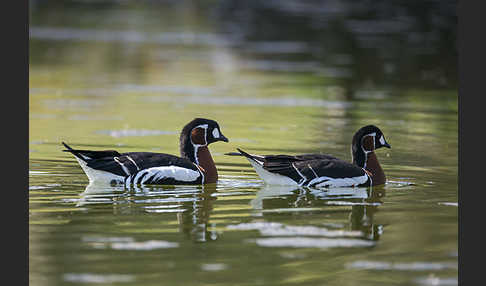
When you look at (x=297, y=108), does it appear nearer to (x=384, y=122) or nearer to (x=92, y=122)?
(x=384, y=122)

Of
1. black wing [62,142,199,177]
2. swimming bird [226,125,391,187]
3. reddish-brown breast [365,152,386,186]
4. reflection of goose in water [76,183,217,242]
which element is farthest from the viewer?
reddish-brown breast [365,152,386,186]

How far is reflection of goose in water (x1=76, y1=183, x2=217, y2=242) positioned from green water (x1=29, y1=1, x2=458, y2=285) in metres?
0.03

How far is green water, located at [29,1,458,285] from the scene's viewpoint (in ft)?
31.7

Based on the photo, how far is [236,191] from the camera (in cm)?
1369

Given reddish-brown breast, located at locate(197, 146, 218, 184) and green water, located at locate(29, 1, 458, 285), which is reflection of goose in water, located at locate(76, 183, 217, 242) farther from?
reddish-brown breast, located at locate(197, 146, 218, 184)

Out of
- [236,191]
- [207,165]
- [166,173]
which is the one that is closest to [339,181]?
[236,191]

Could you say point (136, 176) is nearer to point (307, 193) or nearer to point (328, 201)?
point (307, 193)

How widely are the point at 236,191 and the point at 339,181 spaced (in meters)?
1.40

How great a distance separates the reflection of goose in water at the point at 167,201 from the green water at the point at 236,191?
0.03 m

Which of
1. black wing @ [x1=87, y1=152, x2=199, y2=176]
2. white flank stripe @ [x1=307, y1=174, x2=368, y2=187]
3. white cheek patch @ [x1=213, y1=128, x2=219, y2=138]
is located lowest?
Answer: white flank stripe @ [x1=307, y1=174, x2=368, y2=187]

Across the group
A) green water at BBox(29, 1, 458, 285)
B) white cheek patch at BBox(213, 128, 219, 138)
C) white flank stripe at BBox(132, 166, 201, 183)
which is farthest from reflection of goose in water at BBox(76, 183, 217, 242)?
white cheek patch at BBox(213, 128, 219, 138)

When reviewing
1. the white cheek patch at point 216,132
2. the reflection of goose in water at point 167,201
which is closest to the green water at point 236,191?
the reflection of goose in water at point 167,201

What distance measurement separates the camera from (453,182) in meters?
14.6

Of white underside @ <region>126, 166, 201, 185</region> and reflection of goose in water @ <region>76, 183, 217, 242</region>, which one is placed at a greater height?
white underside @ <region>126, 166, 201, 185</region>
